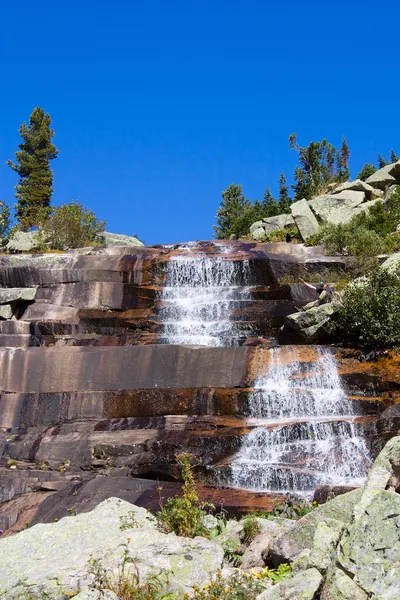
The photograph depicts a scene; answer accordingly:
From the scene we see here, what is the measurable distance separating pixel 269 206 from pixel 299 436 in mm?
31503

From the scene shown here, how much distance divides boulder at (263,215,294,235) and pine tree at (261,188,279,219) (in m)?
6.82

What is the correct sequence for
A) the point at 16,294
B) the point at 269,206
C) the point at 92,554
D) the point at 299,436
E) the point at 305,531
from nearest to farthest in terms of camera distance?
1. the point at 92,554
2. the point at 305,531
3. the point at 299,436
4. the point at 16,294
5. the point at 269,206

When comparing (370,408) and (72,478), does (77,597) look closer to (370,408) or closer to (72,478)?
(72,478)

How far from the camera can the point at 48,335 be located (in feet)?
63.6

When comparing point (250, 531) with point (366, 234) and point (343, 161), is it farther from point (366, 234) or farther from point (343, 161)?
point (343, 161)

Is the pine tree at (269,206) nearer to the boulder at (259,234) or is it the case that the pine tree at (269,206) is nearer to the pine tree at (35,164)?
the boulder at (259,234)

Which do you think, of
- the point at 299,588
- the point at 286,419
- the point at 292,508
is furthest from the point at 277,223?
the point at 299,588

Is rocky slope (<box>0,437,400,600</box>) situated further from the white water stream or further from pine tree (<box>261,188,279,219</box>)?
pine tree (<box>261,188,279,219</box>)

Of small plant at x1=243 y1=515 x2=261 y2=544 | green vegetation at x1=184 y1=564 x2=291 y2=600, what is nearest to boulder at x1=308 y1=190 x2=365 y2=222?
small plant at x1=243 y1=515 x2=261 y2=544

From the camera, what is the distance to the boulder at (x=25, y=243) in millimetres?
28269

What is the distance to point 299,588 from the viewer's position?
4.86 m

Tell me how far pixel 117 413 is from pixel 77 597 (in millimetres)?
10523

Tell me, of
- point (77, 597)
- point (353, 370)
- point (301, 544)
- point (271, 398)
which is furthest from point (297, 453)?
point (77, 597)

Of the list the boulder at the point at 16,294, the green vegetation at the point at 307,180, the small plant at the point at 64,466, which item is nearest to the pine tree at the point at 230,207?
the green vegetation at the point at 307,180
